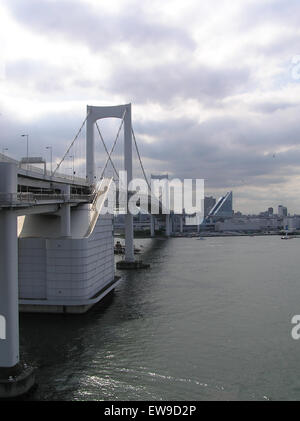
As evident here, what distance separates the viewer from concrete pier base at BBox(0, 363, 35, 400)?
14.8 ft

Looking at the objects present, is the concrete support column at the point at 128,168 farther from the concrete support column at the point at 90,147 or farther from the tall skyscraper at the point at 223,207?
the tall skyscraper at the point at 223,207

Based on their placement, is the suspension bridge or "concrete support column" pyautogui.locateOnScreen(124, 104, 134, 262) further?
"concrete support column" pyautogui.locateOnScreen(124, 104, 134, 262)

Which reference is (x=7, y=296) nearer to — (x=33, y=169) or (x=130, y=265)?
(x=33, y=169)

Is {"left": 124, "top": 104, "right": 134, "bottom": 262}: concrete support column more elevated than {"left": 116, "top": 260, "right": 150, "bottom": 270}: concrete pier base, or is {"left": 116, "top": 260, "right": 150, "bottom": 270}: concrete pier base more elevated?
{"left": 124, "top": 104, "right": 134, "bottom": 262}: concrete support column

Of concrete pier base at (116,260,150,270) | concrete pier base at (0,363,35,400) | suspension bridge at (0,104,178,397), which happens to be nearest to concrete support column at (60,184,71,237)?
suspension bridge at (0,104,178,397)

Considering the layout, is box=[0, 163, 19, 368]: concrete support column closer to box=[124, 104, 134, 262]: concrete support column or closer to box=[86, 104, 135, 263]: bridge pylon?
box=[86, 104, 135, 263]: bridge pylon

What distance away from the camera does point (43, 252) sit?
27.2 feet

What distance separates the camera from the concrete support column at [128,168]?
16.8 metres

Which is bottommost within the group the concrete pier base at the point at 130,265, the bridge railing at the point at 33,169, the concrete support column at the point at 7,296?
the concrete pier base at the point at 130,265

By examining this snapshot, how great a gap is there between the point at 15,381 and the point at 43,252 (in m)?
3.96

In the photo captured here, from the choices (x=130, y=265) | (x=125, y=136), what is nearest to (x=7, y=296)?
(x=130, y=265)

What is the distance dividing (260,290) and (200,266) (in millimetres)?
6089

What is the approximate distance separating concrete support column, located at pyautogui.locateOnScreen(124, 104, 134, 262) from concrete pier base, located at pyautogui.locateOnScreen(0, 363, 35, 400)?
39.2 ft

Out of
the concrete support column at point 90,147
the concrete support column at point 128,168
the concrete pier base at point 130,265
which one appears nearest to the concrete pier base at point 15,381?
the concrete support column at point 90,147
